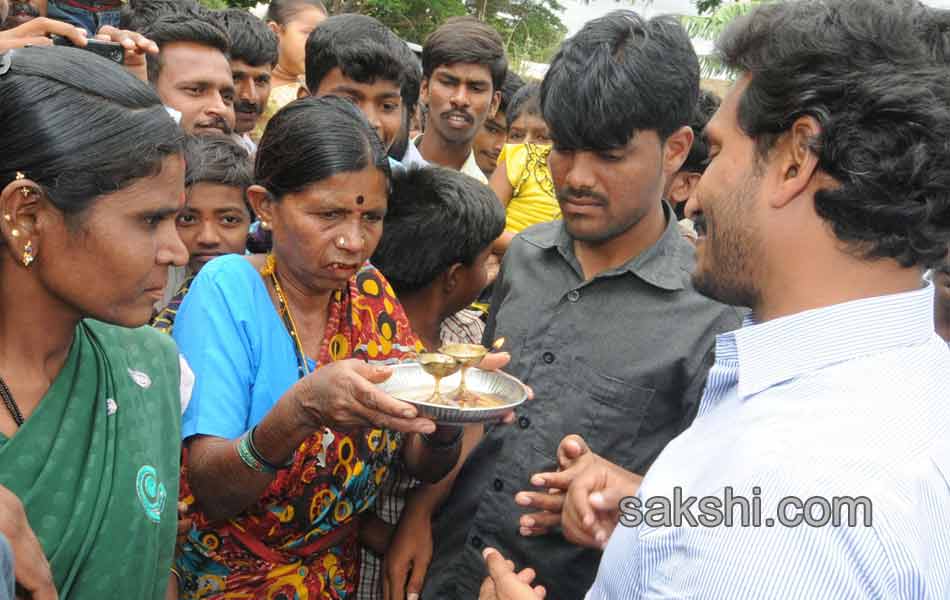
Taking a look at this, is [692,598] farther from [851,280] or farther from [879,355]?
[851,280]

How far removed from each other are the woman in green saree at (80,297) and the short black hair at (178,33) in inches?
106

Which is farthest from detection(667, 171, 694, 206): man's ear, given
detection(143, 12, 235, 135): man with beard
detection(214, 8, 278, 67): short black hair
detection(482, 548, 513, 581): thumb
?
detection(482, 548, 513, 581): thumb

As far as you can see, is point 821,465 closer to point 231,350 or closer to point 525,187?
point 231,350

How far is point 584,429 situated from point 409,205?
1235mm

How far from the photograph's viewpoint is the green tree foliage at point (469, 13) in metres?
18.0

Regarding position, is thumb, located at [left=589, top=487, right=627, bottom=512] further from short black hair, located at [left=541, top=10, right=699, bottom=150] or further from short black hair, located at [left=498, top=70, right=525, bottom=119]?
short black hair, located at [left=498, top=70, right=525, bottom=119]

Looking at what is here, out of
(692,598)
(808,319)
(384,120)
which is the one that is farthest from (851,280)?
(384,120)

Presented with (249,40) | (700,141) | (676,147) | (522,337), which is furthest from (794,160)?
(249,40)

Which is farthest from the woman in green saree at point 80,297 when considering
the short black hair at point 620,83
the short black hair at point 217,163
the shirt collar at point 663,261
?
the short black hair at point 217,163

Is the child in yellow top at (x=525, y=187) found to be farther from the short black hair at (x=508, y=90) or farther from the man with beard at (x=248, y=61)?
the short black hair at (x=508, y=90)

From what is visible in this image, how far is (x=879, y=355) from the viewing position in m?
1.43

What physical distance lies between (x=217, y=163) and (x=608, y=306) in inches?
78.6

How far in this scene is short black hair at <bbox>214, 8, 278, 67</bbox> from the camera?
5188mm

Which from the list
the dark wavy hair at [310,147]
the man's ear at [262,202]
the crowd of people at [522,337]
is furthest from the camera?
the man's ear at [262,202]
